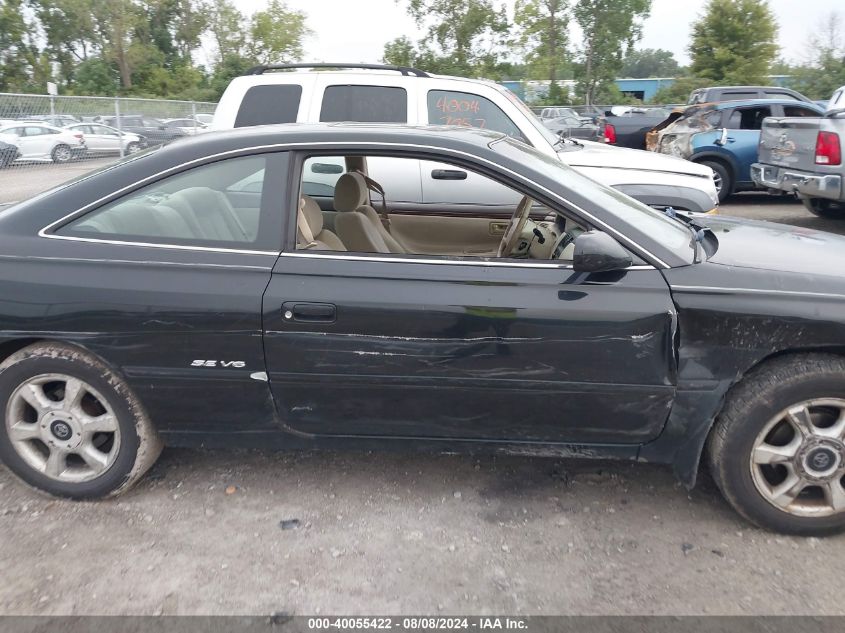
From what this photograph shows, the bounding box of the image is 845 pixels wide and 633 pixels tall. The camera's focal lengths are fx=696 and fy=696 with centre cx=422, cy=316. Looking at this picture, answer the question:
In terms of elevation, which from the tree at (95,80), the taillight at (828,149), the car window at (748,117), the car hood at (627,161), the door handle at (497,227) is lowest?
the door handle at (497,227)

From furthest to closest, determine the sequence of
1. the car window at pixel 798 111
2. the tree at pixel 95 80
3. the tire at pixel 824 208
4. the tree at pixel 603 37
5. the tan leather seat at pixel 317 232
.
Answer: the tree at pixel 95 80
the tree at pixel 603 37
the car window at pixel 798 111
the tire at pixel 824 208
the tan leather seat at pixel 317 232

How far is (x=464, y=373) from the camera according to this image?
9.13 feet

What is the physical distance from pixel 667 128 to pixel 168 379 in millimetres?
12149

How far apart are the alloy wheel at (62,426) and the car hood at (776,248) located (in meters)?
2.72

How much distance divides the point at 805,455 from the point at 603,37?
3816 centimetres

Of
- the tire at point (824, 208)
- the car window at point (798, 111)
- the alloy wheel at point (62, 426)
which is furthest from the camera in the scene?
the car window at point (798, 111)

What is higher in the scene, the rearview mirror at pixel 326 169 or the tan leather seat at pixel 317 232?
the rearview mirror at pixel 326 169

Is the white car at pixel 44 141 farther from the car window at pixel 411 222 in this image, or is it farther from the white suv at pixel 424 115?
the car window at pixel 411 222

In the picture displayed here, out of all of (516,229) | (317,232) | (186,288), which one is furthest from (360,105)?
(186,288)

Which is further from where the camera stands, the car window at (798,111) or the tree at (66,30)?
the tree at (66,30)

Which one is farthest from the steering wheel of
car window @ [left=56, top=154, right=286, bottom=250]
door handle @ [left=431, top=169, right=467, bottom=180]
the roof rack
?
the roof rack

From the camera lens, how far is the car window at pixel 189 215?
2.93 metres

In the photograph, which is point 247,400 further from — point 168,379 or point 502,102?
point 502,102

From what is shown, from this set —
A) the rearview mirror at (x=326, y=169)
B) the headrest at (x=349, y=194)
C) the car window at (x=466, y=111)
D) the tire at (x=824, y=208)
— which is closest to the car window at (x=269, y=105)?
the rearview mirror at (x=326, y=169)
